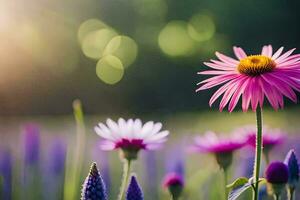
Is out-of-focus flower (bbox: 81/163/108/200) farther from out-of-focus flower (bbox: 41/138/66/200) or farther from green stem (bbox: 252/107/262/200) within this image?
out-of-focus flower (bbox: 41/138/66/200)

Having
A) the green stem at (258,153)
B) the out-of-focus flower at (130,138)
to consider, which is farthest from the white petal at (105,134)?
the green stem at (258,153)

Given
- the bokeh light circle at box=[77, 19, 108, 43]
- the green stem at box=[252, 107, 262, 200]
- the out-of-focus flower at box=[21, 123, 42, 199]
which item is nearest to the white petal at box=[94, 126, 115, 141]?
the green stem at box=[252, 107, 262, 200]

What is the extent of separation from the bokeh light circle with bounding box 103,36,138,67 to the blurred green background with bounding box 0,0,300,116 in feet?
0.05

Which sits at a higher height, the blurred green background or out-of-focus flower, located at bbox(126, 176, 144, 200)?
the blurred green background

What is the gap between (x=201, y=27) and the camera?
11094 millimetres

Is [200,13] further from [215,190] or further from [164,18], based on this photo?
[215,190]

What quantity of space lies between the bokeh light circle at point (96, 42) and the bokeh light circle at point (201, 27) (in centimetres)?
124

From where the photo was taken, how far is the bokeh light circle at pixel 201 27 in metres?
10.9

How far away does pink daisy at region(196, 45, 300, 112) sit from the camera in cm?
122

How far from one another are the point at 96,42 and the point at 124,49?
0.42m

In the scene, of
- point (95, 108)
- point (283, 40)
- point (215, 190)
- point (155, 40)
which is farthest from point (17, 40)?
point (215, 190)

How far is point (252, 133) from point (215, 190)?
39cm

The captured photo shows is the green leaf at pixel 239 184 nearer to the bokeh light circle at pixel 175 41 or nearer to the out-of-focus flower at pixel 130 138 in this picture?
the out-of-focus flower at pixel 130 138

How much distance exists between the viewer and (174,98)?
10445mm
